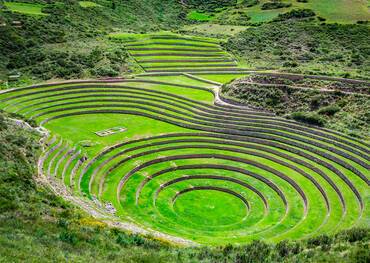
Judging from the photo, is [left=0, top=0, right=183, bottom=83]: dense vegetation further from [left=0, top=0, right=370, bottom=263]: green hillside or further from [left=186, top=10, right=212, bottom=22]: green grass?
[left=186, top=10, right=212, bottom=22]: green grass

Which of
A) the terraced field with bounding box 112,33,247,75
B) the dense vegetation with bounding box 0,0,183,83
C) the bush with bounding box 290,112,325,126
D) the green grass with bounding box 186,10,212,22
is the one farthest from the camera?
the green grass with bounding box 186,10,212,22

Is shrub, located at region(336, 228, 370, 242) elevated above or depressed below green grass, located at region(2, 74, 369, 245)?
above

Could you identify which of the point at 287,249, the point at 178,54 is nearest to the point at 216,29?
the point at 178,54

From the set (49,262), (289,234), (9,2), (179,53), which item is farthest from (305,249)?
(9,2)

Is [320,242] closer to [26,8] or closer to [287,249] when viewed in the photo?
[287,249]

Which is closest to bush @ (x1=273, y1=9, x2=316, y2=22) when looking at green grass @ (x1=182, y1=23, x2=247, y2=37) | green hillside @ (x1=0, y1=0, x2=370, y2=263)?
green grass @ (x1=182, y1=23, x2=247, y2=37)

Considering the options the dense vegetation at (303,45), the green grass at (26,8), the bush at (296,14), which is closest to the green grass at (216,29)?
the dense vegetation at (303,45)

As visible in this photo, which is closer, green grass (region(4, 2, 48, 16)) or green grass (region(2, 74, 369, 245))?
green grass (region(2, 74, 369, 245))

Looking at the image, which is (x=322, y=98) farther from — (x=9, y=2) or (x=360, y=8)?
(x=9, y=2)
